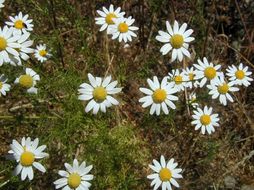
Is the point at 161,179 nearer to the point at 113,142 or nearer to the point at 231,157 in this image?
the point at 113,142

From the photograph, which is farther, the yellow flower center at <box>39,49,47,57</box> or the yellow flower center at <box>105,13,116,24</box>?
the yellow flower center at <box>39,49,47,57</box>

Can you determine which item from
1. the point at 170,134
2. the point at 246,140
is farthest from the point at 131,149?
the point at 246,140

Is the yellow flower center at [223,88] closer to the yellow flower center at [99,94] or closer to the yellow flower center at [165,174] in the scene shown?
the yellow flower center at [165,174]

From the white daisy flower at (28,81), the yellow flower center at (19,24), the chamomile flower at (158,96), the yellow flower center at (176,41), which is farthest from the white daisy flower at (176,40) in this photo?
the yellow flower center at (19,24)

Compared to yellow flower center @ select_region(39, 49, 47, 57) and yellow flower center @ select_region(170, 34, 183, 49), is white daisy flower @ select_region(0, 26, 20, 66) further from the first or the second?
yellow flower center @ select_region(170, 34, 183, 49)

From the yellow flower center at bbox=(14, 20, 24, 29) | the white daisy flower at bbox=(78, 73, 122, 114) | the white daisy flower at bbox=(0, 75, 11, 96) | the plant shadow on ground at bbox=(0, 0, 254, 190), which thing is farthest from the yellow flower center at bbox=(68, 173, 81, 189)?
the yellow flower center at bbox=(14, 20, 24, 29)

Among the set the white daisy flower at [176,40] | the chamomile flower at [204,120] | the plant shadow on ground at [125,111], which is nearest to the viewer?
the white daisy flower at [176,40]

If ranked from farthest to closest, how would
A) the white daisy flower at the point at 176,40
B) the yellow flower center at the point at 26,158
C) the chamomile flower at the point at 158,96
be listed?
the white daisy flower at the point at 176,40 < the chamomile flower at the point at 158,96 < the yellow flower center at the point at 26,158
